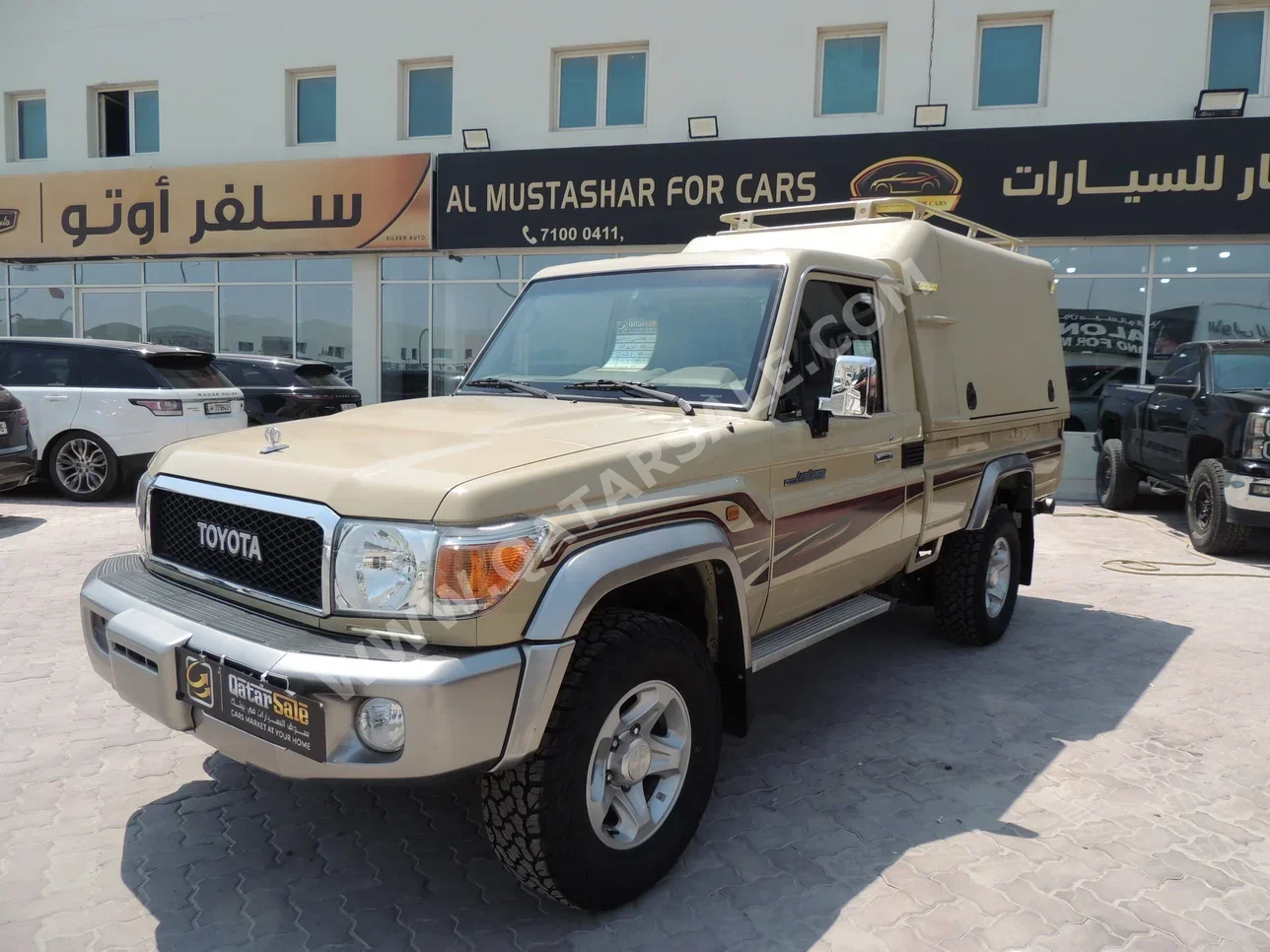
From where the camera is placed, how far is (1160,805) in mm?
3551

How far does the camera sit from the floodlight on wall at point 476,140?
550 inches

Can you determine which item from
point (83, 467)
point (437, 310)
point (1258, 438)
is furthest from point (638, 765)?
point (437, 310)

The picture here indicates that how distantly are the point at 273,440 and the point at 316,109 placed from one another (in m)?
14.4

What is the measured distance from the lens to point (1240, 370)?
344 inches

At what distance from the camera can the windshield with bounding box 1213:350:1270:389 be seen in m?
8.62

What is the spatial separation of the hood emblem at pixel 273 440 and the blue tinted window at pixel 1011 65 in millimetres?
12186

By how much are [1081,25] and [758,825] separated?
493 inches

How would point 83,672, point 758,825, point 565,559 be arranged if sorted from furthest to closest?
point 83,672
point 758,825
point 565,559

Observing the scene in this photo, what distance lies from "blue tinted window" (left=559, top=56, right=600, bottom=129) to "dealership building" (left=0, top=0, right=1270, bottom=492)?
0.14 feet

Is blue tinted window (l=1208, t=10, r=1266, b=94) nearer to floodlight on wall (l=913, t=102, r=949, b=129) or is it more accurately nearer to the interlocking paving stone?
floodlight on wall (l=913, t=102, r=949, b=129)

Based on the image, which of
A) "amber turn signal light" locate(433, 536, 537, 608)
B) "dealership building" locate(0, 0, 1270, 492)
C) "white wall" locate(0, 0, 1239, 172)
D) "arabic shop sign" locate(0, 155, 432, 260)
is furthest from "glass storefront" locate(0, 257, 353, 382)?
"amber turn signal light" locate(433, 536, 537, 608)

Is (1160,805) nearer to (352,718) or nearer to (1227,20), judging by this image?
(352,718)

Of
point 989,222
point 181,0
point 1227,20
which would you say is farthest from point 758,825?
point 181,0

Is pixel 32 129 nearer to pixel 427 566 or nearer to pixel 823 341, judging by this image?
pixel 823 341
